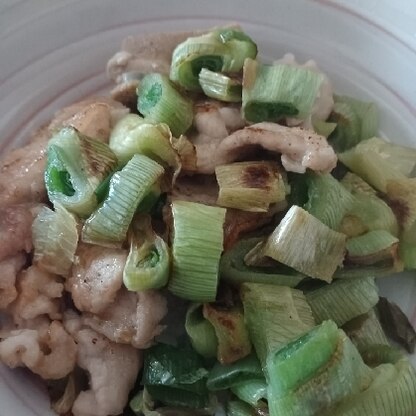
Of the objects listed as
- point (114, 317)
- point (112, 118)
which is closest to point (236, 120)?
point (112, 118)

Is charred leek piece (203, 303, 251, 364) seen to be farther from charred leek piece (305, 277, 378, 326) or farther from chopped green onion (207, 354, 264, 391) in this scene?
charred leek piece (305, 277, 378, 326)

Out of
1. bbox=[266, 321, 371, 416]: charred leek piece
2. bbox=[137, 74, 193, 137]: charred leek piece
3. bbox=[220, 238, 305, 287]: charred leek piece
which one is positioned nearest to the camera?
bbox=[266, 321, 371, 416]: charred leek piece

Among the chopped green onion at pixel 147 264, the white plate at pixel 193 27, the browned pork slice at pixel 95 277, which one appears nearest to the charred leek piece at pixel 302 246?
the chopped green onion at pixel 147 264

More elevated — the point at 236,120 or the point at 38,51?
the point at 236,120

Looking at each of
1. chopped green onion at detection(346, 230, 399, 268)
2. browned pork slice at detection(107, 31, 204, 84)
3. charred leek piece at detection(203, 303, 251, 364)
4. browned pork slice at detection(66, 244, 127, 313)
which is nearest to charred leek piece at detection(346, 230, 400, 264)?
chopped green onion at detection(346, 230, 399, 268)

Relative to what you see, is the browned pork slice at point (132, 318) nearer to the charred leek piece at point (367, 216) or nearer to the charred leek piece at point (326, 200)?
the charred leek piece at point (326, 200)

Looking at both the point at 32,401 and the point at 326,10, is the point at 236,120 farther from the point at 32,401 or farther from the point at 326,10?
the point at 32,401

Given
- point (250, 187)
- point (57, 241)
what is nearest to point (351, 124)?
point (250, 187)
